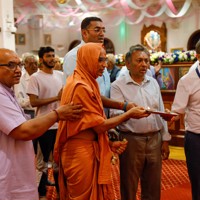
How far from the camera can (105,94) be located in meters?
2.84

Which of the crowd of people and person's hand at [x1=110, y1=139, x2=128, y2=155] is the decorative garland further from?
person's hand at [x1=110, y1=139, x2=128, y2=155]

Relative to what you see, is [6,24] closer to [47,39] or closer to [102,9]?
[102,9]

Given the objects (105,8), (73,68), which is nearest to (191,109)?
(73,68)

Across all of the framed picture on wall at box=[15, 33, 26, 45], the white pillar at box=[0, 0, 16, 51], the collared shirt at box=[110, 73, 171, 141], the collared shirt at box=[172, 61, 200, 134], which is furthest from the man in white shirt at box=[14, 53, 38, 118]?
the framed picture on wall at box=[15, 33, 26, 45]

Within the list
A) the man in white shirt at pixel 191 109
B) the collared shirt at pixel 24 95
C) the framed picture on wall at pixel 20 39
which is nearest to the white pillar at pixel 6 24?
the collared shirt at pixel 24 95

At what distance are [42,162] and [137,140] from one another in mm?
1504

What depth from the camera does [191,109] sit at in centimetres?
285

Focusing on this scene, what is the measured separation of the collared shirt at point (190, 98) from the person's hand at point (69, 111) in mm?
1069

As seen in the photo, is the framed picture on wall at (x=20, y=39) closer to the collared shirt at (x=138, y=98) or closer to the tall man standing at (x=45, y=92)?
the tall man standing at (x=45, y=92)

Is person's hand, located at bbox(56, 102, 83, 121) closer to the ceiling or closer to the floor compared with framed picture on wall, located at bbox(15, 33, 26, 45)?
closer to the floor

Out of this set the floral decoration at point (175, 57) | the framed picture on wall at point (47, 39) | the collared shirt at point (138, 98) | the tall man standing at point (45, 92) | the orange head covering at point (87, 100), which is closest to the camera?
the orange head covering at point (87, 100)

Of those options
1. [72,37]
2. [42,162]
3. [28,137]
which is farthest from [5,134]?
[72,37]

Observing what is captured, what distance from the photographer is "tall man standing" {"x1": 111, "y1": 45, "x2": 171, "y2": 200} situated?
2.70 metres

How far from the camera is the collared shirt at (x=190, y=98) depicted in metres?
2.78
